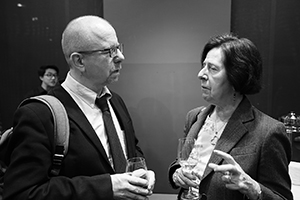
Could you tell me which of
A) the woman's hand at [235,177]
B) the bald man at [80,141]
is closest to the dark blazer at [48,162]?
the bald man at [80,141]

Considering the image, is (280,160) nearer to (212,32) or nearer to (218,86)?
(218,86)

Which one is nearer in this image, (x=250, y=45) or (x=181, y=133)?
(x=250, y=45)

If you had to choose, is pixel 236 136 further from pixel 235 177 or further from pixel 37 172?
pixel 37 172

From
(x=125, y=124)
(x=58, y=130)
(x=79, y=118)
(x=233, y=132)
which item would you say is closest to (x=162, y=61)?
(x=125, y=124)

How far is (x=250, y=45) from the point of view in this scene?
1637 mm

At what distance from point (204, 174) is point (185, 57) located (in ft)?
7.39

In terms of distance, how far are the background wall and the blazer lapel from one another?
197 centimetres

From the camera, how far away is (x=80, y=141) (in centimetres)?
140

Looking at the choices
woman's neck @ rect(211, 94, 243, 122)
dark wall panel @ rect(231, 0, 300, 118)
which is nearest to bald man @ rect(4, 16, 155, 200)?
woman's neck @ rect(211, 94, 243, 122)

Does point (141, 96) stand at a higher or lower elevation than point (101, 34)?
lower

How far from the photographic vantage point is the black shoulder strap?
1324mm

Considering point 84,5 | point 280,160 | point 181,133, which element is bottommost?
point 181,133

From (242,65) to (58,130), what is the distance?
3.60 ft

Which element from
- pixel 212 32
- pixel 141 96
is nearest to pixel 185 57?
pixel 212 32
